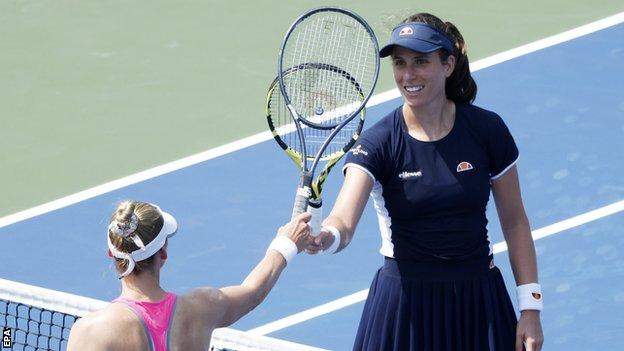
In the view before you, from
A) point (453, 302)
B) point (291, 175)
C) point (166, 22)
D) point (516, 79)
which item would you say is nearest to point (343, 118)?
point (453, 302)

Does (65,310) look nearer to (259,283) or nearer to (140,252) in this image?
(259,283)

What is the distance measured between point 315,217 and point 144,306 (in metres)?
0.96

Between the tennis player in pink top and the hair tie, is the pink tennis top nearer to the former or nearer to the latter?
the tennis player in pink top

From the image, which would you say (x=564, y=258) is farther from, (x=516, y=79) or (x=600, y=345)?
(x=516, y=79)

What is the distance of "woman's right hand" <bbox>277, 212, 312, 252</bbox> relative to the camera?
5309mm

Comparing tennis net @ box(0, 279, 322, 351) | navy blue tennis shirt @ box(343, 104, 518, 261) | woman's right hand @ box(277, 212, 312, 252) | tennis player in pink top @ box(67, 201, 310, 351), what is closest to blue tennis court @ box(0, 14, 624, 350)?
tennis net @ box(0, 279, 322, 351)

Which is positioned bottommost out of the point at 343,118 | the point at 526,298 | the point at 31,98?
the point at 31,98

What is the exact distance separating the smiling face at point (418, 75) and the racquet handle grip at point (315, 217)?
0.54 metres

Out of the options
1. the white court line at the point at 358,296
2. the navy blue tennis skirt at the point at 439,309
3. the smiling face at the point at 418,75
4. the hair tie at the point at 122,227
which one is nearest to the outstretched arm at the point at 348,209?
the navy blue tennis skirt at the point at 439,309

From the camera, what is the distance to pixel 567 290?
8.34 meters

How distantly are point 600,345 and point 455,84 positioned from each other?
273cm

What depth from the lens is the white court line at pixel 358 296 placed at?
8148mm

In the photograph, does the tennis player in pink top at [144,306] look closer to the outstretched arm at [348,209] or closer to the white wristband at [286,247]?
the white wristband at [286,247]

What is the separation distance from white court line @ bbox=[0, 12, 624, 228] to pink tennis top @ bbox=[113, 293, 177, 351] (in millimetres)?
4944
